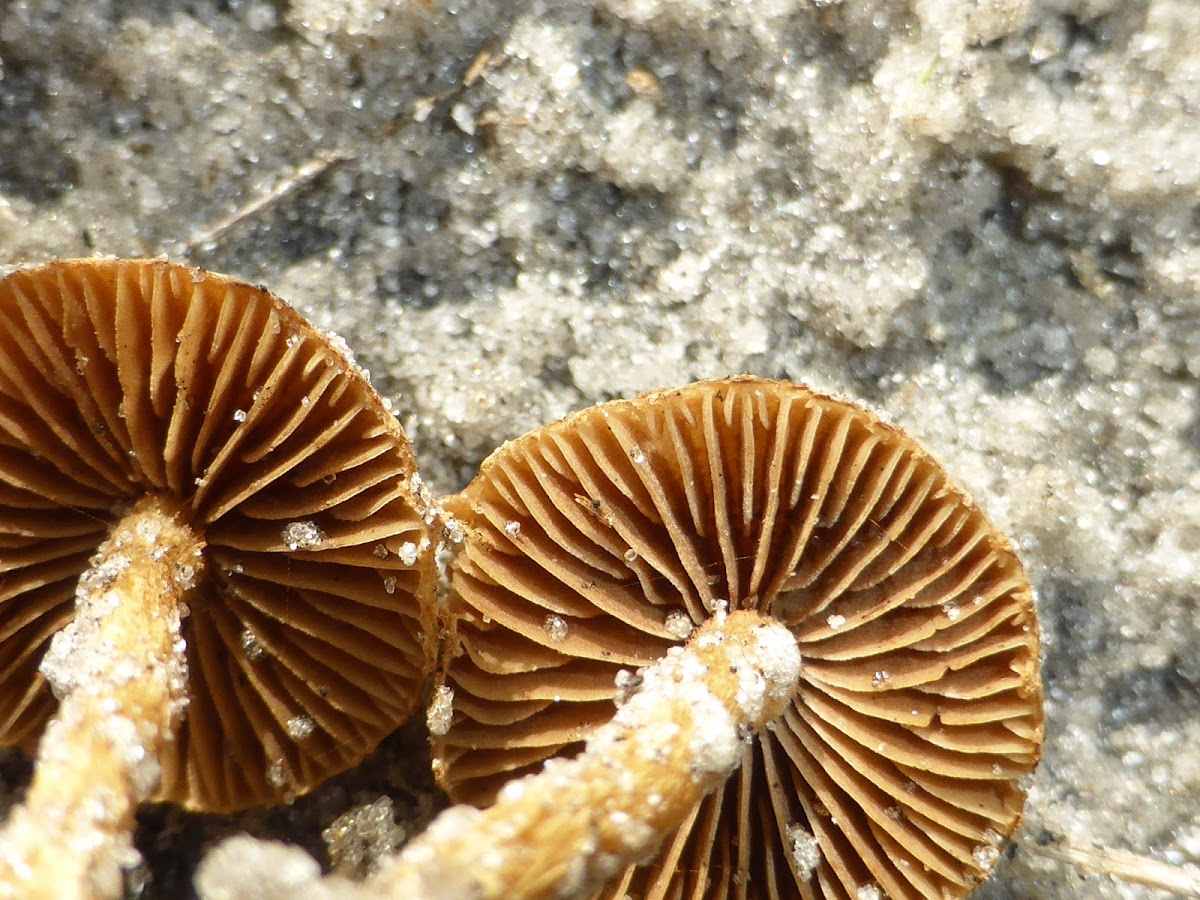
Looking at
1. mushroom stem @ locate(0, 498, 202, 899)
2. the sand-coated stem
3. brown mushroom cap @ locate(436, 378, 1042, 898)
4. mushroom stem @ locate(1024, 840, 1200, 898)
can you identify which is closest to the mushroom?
mushroom stem @ locate(0, 498, 202, 899)

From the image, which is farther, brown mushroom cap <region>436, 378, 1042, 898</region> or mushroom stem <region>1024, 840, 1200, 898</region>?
mushroom stem <region>1024, 840, 1200, 898</region>

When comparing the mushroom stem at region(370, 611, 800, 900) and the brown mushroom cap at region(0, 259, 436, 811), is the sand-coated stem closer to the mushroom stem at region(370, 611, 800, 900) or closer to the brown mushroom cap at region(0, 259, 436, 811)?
the mushroom stem at region(370, 611, 800, 900)

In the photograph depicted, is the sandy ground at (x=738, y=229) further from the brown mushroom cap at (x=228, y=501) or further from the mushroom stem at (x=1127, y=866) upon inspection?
the brown mushroom cap at (x=228, y=501)

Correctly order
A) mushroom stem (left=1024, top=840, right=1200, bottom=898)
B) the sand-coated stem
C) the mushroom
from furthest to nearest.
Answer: mushroom stem (left=1024, top=840, right=1200, bottom=898)
the mushroom
the sand-coated stem

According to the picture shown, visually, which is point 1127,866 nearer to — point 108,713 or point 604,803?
point 604,803

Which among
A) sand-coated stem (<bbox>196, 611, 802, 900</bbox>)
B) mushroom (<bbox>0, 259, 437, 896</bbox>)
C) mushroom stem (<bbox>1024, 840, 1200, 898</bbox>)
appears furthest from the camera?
mushroom stem (<bbox>1024, 840, 1200, 898</bbox>)

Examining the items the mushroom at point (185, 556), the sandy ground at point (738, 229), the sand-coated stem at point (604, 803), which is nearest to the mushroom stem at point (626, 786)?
the sand-coated stem at point (604, 803)

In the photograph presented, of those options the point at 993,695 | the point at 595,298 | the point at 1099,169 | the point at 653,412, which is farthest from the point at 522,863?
the point at 1099,169
